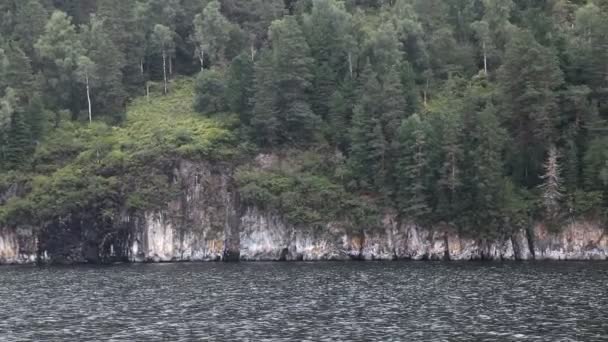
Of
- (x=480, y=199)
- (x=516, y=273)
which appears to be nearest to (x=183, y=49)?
(x=480, y=199)

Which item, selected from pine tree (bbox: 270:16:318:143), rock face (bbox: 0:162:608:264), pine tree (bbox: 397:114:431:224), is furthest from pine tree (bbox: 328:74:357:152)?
rock face (bbox: 0:162:608:264)

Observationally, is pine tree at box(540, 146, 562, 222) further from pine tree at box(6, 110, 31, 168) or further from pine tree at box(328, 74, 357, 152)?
pine tree at box(6, 110, 31, 168)

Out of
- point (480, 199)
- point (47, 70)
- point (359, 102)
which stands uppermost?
point (47, 70)

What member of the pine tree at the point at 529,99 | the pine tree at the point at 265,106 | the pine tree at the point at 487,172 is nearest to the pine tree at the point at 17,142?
the pine tree at the point at 265,106

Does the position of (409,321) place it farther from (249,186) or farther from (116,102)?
(116,102)

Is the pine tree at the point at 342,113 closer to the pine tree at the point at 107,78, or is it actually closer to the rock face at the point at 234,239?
the rock face at the point at 234,239

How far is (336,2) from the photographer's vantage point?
125 m

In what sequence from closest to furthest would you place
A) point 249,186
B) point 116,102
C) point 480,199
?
point 480,199 → point 249,186 → point 116,102

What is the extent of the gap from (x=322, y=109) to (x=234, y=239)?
78.5 ft

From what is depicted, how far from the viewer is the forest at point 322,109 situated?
88188mm

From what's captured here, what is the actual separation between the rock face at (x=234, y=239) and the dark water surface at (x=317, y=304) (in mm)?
7148

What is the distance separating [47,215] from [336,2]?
192 ft

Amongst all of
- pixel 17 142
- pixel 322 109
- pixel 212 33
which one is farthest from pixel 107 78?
pixel 322 109

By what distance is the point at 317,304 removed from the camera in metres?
53.8
